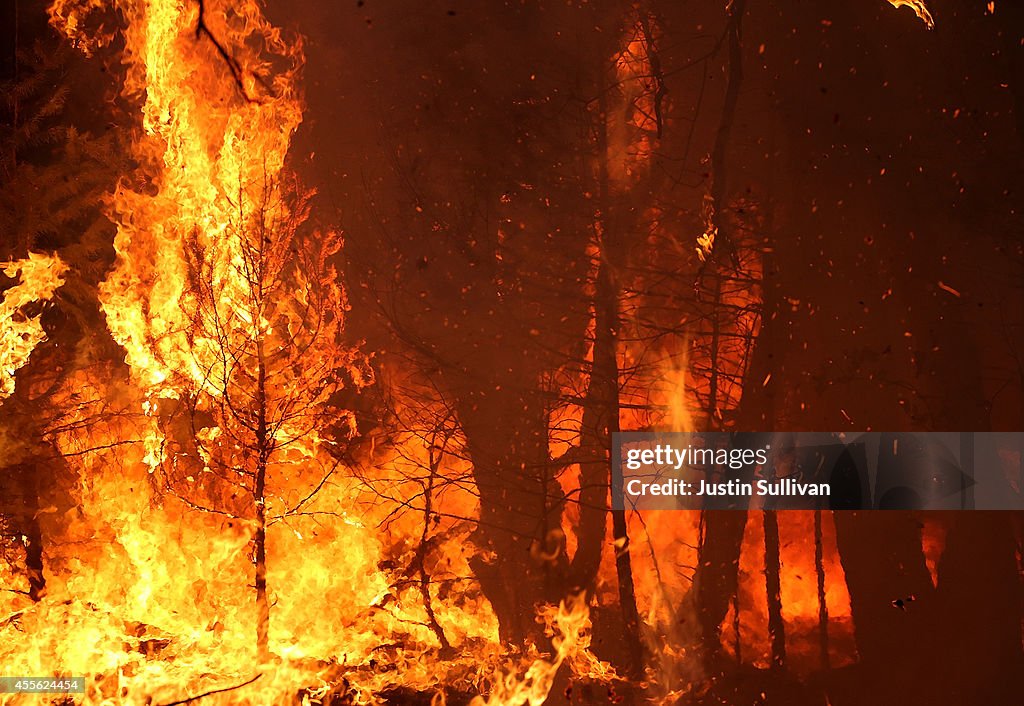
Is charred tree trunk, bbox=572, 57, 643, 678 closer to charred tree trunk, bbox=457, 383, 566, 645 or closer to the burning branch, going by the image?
charred tree trunk, bbox=457, 383, 566, 645

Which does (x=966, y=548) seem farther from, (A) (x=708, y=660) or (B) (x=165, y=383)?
(B) (x=165, y=383)

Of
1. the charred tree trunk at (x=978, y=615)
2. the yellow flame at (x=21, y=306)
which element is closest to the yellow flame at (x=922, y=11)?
the charred tree trunk at (x=978, y=615)

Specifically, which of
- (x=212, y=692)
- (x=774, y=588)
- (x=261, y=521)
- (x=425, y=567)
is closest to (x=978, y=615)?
(x=774, y=588)

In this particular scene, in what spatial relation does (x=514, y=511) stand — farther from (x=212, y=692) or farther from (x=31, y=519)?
(x=31, y=519)

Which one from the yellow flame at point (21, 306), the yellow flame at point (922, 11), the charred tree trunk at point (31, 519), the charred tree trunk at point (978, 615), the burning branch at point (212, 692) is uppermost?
the yellow flame at point (922, 11)

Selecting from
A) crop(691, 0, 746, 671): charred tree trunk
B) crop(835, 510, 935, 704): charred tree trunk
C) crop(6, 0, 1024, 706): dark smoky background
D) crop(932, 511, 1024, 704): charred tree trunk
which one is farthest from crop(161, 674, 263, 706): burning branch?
crop(932, 511, 1024, 704): charred tree trunk

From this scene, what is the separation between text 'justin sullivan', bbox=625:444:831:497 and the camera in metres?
5.01

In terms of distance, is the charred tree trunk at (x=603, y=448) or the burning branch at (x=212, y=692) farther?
the charred tree trunk at (x=603, y=448)

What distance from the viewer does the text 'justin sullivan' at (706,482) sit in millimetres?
5008

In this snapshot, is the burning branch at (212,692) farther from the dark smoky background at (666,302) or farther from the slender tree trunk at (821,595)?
the slender tree trunk at (821,595)

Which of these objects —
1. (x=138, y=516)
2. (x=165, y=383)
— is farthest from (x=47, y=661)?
(x=165, y=383)

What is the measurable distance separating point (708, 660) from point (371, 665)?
187cm

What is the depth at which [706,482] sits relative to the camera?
503 cm

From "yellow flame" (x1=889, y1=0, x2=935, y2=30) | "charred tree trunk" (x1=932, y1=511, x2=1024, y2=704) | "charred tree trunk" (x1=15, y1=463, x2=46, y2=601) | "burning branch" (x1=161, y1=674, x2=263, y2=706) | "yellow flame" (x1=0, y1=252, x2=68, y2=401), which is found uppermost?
"yellow flame" (x1=889, y1=0, x2=935, y2=30)
